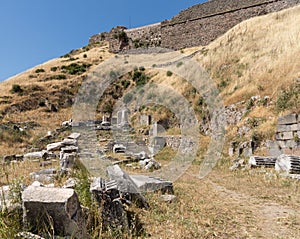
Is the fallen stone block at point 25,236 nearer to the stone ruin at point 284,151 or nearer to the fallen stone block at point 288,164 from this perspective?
the stone ruin at point 284,151

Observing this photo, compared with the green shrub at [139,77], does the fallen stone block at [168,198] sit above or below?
below

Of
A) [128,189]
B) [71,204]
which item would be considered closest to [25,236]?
[71,204]

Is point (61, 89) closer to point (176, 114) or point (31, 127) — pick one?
point (31, 127)

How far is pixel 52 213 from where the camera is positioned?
8.84 ft

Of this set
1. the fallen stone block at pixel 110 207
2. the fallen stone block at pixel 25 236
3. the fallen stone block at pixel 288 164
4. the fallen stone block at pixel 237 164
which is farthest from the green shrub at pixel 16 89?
the fallen stone block at pixel 25 236

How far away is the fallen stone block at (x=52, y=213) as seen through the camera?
8.82 feet

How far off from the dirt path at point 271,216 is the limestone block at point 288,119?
4.64 meters

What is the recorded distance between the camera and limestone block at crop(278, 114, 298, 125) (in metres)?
9.66

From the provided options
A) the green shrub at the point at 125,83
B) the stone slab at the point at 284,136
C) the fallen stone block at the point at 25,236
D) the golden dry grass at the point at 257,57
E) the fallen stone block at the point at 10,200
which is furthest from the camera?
the green shrub at the point at 125,83

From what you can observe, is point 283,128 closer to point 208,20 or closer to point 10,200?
point 10,200

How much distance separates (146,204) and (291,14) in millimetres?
21749

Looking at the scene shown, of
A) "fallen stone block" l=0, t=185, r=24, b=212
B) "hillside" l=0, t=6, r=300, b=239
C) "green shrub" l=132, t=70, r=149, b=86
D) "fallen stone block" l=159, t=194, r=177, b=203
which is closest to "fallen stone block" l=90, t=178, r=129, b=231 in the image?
"hillside" l=0, t=6, r=300, b=239

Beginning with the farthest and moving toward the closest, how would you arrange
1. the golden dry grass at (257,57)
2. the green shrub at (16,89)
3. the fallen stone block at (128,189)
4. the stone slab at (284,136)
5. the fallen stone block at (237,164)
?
the green shrub at (16,89) → the golden dry grass at (257,57) → the stone slab at (284,136) → the fallen stone block at (237,164) → the fallen stone block at (128,189)

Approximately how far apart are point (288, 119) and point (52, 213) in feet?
30.5
